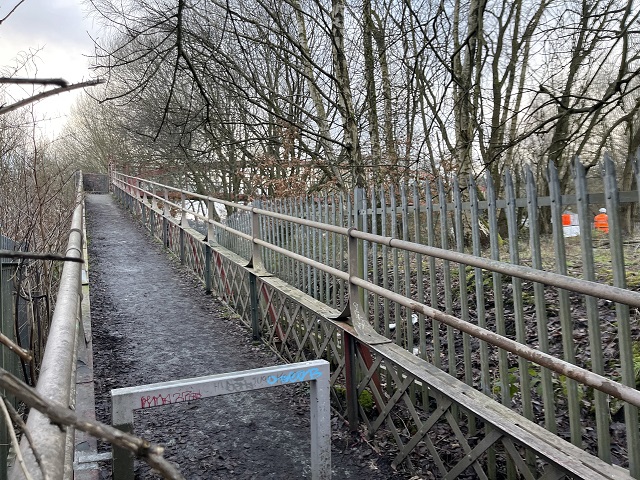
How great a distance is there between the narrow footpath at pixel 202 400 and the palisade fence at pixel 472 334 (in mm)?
277

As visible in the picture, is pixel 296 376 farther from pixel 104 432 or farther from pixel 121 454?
Answer: pixel 104 432

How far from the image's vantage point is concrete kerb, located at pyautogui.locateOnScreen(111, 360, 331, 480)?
A: 2.71 meters

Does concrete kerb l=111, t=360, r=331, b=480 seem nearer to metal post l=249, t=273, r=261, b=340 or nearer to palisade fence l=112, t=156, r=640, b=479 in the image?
palisade fence l=112, t=156, r=640, b=479

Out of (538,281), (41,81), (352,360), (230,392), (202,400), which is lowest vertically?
(202,400)

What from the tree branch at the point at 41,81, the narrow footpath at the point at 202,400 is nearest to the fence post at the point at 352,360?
the narrow footpath at the point at 202,400

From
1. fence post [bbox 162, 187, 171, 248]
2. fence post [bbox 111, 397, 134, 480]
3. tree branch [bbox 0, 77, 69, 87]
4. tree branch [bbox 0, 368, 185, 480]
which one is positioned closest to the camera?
tree branch [bbox 0, 368, 185, 480]

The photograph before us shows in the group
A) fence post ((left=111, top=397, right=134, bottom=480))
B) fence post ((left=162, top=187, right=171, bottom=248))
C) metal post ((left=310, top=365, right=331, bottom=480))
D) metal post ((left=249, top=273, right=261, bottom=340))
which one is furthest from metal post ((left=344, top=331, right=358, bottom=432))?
fence post ((left=162, top=187, right=171, bottom=248))

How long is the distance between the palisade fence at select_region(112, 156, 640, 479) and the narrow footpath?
10.9 inches

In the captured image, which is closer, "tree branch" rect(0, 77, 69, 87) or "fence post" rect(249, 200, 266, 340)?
"tree branch" rect(0, 77, 69, 87)

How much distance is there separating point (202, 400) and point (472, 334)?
278cm

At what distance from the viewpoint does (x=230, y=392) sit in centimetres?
303

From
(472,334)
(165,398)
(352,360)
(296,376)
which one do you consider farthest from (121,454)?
(352,360)

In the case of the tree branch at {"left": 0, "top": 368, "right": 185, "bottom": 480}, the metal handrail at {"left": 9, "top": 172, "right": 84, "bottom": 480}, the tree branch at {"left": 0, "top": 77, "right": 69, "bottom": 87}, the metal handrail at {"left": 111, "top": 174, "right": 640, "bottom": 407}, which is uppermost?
the tree branch at {"left": 0, "top": 77, "right": 69, "bottom": 87}

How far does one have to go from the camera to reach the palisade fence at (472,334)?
8.14ft
